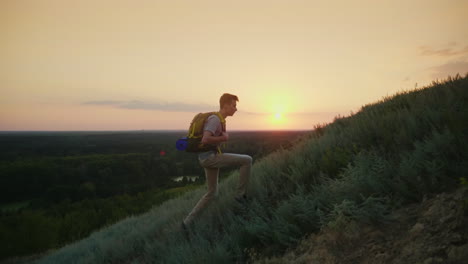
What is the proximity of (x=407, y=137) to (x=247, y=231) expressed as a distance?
→ 3015mm

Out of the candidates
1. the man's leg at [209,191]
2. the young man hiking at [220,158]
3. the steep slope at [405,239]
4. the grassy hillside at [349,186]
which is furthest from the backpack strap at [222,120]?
the steep slope at [405,239]

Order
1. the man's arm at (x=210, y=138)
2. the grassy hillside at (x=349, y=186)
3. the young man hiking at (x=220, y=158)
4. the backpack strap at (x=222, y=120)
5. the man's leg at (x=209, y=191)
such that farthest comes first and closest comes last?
the man's leg at (x=209, y=191), the backpack strap at (x=222, y=120), the young man hiking at (x=220, y=158), the man's arm at (x=210, y=138), the grassy hillside at (x=349, y=186)

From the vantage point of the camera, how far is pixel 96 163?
100125mm

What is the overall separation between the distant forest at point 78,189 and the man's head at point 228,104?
4.82 meters

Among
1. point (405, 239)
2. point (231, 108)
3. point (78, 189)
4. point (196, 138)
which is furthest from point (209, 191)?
point (78, 189)

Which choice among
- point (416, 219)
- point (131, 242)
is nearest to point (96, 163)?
point (131, 242)

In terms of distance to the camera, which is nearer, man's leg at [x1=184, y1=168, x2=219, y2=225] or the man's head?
the man's head

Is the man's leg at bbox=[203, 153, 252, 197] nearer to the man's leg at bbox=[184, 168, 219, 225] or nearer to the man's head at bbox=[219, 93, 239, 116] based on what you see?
the man's leg at bbox=[184, 168, 219, 225]

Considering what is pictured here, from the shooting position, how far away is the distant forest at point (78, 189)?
1569 inches

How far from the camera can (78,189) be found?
77875 mm

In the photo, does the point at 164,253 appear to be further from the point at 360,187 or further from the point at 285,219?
the point at 360,187

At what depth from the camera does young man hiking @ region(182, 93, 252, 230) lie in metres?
4.67

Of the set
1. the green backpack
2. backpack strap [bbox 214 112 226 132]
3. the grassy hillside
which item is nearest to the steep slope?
the grassy hillside

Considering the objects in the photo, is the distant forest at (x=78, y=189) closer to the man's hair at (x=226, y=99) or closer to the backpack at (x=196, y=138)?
the man's hair at (x=226, y=99)
